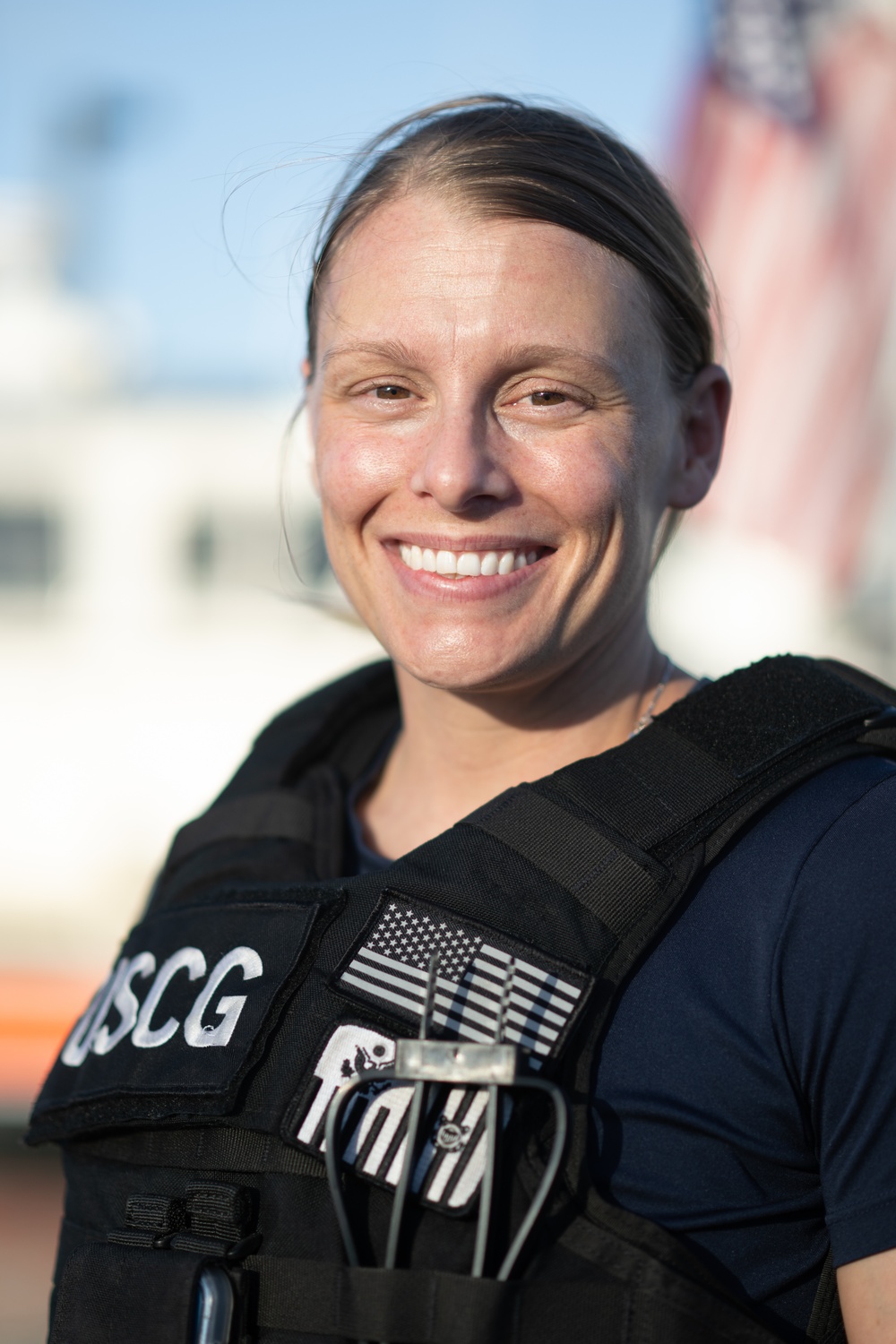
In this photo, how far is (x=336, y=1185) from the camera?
1.17 metres

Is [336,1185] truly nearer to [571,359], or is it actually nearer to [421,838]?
[421,838]

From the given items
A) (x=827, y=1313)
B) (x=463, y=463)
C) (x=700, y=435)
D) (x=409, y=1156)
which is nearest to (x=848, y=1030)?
(x=827, y=1313)

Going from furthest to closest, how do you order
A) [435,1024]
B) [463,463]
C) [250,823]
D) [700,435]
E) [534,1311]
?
[250,823], [700,435], [463,463], [435,1024], [534,1311]

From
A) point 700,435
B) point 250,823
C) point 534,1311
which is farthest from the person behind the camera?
point 250,823

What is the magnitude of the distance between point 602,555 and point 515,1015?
A: 1.80 feet

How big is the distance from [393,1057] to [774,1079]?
36cm

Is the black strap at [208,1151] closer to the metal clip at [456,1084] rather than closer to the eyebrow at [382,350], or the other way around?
the metal clip at [456,1084]

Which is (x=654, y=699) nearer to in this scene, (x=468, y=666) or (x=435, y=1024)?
(x=468, y=666)

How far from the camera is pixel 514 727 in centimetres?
168

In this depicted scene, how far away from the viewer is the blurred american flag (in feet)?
27.9

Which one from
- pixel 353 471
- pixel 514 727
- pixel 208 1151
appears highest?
pixel 353 471

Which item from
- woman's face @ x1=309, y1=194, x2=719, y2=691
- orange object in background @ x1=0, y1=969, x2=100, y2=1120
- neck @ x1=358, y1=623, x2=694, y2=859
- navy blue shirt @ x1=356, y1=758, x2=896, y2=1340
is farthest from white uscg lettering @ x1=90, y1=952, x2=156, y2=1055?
orange object in background @ x1=0, y1=969, x2=100, y2=1120

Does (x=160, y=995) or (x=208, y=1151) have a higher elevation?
(x=160, y=995)

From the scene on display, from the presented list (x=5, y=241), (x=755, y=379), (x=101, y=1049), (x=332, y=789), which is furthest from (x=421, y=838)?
(x=5, y=241)
